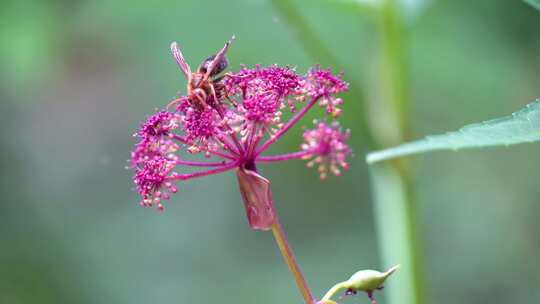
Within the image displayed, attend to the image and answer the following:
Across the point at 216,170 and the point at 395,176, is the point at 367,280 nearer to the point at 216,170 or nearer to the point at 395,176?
the point at 216,170

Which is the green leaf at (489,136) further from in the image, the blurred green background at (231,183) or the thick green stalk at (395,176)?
the blurred green background at (231,183)

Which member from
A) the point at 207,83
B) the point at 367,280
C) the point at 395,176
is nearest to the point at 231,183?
the point at 395,176

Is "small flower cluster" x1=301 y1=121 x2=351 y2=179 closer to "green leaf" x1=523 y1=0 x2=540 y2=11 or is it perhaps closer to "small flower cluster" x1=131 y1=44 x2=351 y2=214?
"small flower cluster" x1=131 y1=44 x2=351 y2=214

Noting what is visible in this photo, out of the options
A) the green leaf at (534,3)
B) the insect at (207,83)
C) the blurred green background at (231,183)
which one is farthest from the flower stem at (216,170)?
the blurred green background at (231,183)

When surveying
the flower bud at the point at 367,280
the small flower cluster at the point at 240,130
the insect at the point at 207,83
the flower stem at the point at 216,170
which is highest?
the insect at the point at 207,83

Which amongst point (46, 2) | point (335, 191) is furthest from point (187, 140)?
point (335, 191)

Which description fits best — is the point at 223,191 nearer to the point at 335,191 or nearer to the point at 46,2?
the point at 335,191
